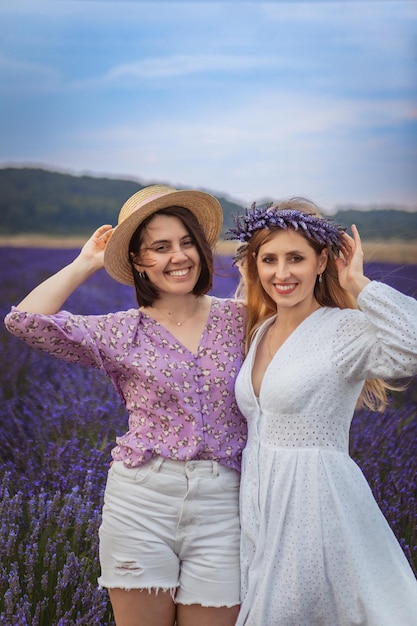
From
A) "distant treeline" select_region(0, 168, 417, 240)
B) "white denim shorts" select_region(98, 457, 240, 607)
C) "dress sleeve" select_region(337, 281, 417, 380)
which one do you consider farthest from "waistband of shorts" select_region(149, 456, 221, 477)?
"distant treeline" select_region(0, 168, 417, 240)

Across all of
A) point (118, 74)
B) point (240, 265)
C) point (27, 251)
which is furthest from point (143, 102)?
point (240, 265)

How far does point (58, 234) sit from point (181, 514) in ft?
5.91

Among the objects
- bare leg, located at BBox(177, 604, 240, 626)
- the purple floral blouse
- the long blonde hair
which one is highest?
the long blonde hair

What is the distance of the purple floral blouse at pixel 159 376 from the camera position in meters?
2.28

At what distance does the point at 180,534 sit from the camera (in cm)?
224

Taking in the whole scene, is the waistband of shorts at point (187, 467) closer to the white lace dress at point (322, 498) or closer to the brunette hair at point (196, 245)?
the white lace dress at point (322, 498)

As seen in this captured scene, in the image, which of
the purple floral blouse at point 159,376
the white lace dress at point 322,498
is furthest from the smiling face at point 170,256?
the white lace dress at point 322,498

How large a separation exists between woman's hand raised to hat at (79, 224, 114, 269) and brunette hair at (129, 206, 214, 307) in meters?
0.09

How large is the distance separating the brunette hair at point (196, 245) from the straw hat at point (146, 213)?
0.01m

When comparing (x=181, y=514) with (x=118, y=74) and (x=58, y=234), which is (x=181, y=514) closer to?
(x=58, y=234)

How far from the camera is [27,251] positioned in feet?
11.9

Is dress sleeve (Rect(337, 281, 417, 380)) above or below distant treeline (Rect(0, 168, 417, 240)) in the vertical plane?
below

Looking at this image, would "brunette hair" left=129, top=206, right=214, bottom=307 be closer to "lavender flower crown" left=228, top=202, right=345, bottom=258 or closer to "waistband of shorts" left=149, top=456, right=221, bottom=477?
"lavender flower crown" left=228, top=202, right=345, bottom=258

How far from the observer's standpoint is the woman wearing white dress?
83.5 inches
